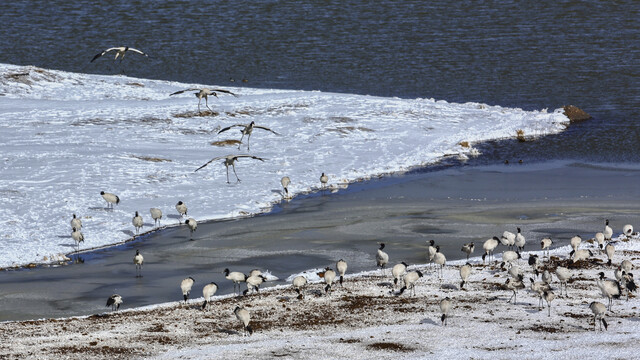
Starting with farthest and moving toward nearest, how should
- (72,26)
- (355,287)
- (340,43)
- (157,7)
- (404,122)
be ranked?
(157,7)
(72,26)
(340,43)
(404,122)
(355,287)

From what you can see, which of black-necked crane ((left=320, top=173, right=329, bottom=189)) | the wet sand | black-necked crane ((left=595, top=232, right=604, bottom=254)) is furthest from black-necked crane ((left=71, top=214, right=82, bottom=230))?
black-necked crane ((left=595, top=232, right=604, bottom=254))

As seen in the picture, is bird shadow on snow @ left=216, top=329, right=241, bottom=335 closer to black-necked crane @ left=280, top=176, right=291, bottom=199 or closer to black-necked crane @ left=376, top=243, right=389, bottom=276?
black-necked crane @ left=376, top=243, right=389, bottom=276

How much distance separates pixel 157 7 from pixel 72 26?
26.2ft

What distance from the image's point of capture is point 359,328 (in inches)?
751

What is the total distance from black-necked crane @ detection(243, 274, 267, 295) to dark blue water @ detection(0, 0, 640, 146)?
25.3 m

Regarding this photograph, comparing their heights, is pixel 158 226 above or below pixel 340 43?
below

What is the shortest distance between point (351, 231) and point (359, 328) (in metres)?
9.67

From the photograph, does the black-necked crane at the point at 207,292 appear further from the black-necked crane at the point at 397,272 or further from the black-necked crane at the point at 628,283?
the black-necked crane at the point at 628,283

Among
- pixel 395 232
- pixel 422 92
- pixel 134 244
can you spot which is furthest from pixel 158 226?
pixel 422 92

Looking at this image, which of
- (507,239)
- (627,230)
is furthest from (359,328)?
(627,230)

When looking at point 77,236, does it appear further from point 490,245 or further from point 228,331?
point 490,245

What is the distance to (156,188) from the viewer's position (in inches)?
1329

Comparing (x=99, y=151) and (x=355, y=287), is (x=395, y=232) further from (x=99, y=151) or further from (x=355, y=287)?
(x=99, y=151)

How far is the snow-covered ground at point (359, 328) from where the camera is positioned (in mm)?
17531
